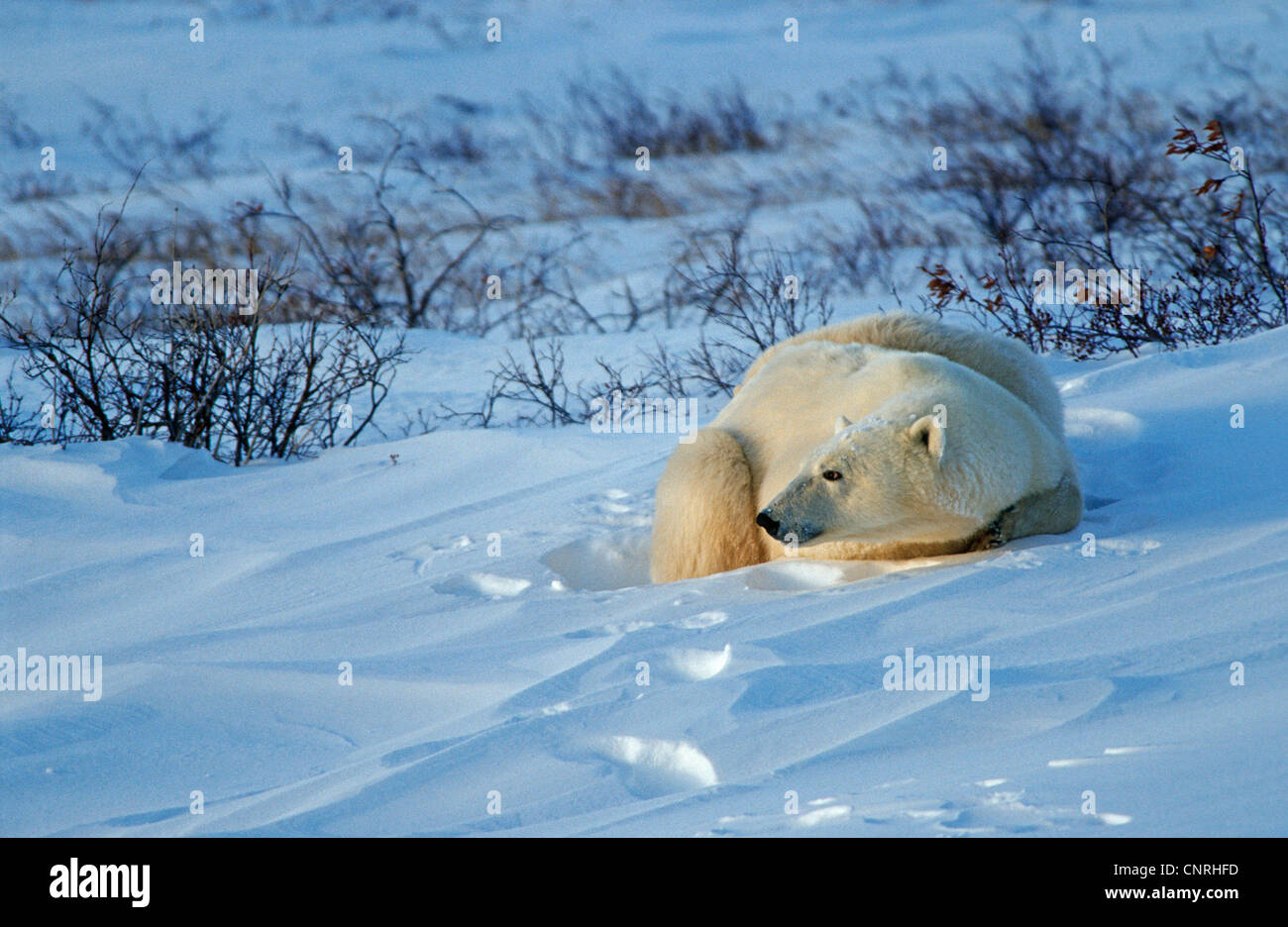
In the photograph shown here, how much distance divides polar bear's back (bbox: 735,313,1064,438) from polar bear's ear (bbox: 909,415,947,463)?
24.5 inches

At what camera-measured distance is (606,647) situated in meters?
2.93

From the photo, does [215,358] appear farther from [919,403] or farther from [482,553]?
[919,403]

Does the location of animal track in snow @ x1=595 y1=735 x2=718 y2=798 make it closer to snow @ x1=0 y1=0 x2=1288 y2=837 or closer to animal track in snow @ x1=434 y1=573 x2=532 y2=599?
snow @ x1=0 y1=0 x2=1288 y2=837

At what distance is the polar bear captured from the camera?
3.24 metres

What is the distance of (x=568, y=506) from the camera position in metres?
4.54

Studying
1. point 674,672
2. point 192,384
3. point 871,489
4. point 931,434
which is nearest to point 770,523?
point 871,489

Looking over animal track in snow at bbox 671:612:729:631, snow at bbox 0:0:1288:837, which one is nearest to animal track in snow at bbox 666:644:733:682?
snow at bbox 0:0:1288:837

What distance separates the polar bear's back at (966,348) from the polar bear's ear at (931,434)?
0.62 metres

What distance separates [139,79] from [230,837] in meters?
18.9

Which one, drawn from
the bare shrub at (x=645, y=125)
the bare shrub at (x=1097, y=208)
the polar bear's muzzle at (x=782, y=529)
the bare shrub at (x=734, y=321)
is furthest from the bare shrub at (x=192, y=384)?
the bare shrub at (x=645, y=125)

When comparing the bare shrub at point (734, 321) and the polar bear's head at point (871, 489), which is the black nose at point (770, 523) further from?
the bare shrub at point (734, 321)

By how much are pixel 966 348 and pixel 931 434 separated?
0.84 m

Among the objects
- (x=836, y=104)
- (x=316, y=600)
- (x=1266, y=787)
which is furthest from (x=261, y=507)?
(x=836, y=104)

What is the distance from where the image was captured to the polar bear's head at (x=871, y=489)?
3.22 meters
